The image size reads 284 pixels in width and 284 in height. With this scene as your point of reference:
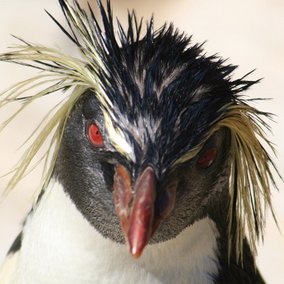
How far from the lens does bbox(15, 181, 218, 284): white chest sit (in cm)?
221

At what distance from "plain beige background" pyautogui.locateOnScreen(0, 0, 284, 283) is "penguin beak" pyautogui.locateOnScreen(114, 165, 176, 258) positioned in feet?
7.67

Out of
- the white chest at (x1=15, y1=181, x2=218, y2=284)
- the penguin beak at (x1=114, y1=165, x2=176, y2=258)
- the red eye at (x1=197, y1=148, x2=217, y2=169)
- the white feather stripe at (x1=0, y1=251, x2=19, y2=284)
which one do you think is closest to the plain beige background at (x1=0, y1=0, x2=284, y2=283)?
the white feather stripe at (x1=0, y1=251, x2=19, y2=284)

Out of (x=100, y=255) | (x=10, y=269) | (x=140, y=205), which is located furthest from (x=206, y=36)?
(x=140, y=205)

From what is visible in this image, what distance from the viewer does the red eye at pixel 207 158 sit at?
6.82ft

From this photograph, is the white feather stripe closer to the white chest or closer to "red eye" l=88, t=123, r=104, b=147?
the white chest

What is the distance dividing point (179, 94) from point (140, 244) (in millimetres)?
389

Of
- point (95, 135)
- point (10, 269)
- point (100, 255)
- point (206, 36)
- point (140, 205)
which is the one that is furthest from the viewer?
point (206, 36)

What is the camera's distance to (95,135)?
2064 millimetres

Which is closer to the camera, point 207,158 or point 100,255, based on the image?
point 207,158

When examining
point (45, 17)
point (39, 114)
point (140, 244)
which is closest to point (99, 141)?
point (140, 244)

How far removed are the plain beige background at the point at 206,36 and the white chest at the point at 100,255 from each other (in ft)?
6.32

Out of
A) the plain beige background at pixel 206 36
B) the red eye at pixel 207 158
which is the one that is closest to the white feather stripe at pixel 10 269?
the red eye at pixel 207 158

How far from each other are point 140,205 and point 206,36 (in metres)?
3.41

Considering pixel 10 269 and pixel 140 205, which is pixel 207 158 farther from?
pixel 10 269
